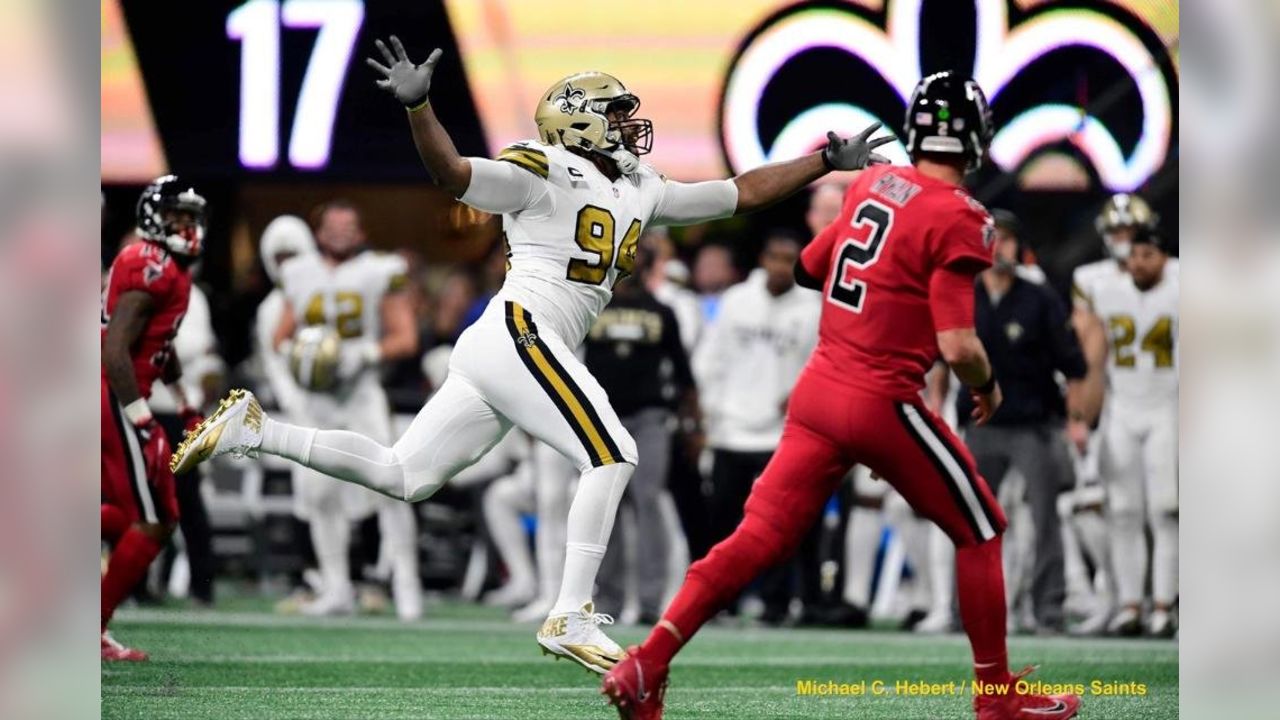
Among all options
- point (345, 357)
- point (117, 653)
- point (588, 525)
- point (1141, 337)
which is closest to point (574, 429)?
point (588, 525)

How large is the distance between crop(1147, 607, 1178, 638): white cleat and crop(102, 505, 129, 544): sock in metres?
4.85

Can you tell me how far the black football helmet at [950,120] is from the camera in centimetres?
503

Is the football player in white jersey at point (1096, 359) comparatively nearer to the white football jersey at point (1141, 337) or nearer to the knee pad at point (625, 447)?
the white football jersey at point (1141, 337)

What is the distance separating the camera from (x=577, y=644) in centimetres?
543

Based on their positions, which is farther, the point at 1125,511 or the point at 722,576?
the point at 1125,511

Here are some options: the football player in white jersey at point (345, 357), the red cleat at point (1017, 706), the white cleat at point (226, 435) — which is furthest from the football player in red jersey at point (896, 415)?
the football player in white jersey at point (345, 357)

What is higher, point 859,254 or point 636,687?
point 859,254

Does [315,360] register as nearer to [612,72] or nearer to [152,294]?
[612,72]

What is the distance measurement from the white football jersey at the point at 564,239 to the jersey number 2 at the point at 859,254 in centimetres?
98

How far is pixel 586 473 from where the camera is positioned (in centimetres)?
557

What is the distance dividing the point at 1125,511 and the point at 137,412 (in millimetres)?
4998
